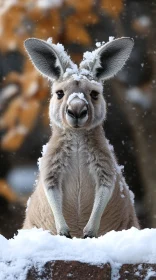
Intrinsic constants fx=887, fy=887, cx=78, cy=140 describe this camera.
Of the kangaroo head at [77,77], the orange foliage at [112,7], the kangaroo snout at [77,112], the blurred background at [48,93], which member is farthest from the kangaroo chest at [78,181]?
the orange foliage at [112,7]

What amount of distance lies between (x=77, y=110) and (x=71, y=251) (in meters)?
1.00

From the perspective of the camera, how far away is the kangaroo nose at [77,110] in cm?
442

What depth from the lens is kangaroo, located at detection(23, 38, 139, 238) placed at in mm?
4590

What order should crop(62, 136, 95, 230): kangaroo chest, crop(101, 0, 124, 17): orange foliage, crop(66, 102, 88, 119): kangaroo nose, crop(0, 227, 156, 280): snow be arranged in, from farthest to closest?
crop(101, 0, 124, 17): orange foliage
crop(62, 136, 95, 230): kangaroo chest
crop(66, 102, 88, 119): kangaroo nose
crop(0, 227, 156, 280): snow

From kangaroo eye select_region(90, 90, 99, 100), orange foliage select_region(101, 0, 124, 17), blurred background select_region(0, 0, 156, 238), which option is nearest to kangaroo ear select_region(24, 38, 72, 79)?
kangaroo eye select_region(90, 90, 99, 100)

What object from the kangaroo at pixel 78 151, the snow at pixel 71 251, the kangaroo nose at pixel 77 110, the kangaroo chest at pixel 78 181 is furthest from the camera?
the kangaroo chest at pixel 78 181

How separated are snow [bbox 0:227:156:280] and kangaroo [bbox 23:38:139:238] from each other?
82 cm

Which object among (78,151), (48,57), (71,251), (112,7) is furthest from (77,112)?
(112,7)

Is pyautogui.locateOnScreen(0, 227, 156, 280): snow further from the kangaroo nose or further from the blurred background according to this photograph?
the blurred background

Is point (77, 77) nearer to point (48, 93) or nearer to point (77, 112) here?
point (77, 112)

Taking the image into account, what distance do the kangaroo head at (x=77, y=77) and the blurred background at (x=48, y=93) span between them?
10.1 feet

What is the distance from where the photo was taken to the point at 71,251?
143 inches

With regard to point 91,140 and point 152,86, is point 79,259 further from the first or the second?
point 152,86

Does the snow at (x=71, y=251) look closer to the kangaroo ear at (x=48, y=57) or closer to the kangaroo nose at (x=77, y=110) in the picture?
the kangaroo nose at (x=77, y=110)
